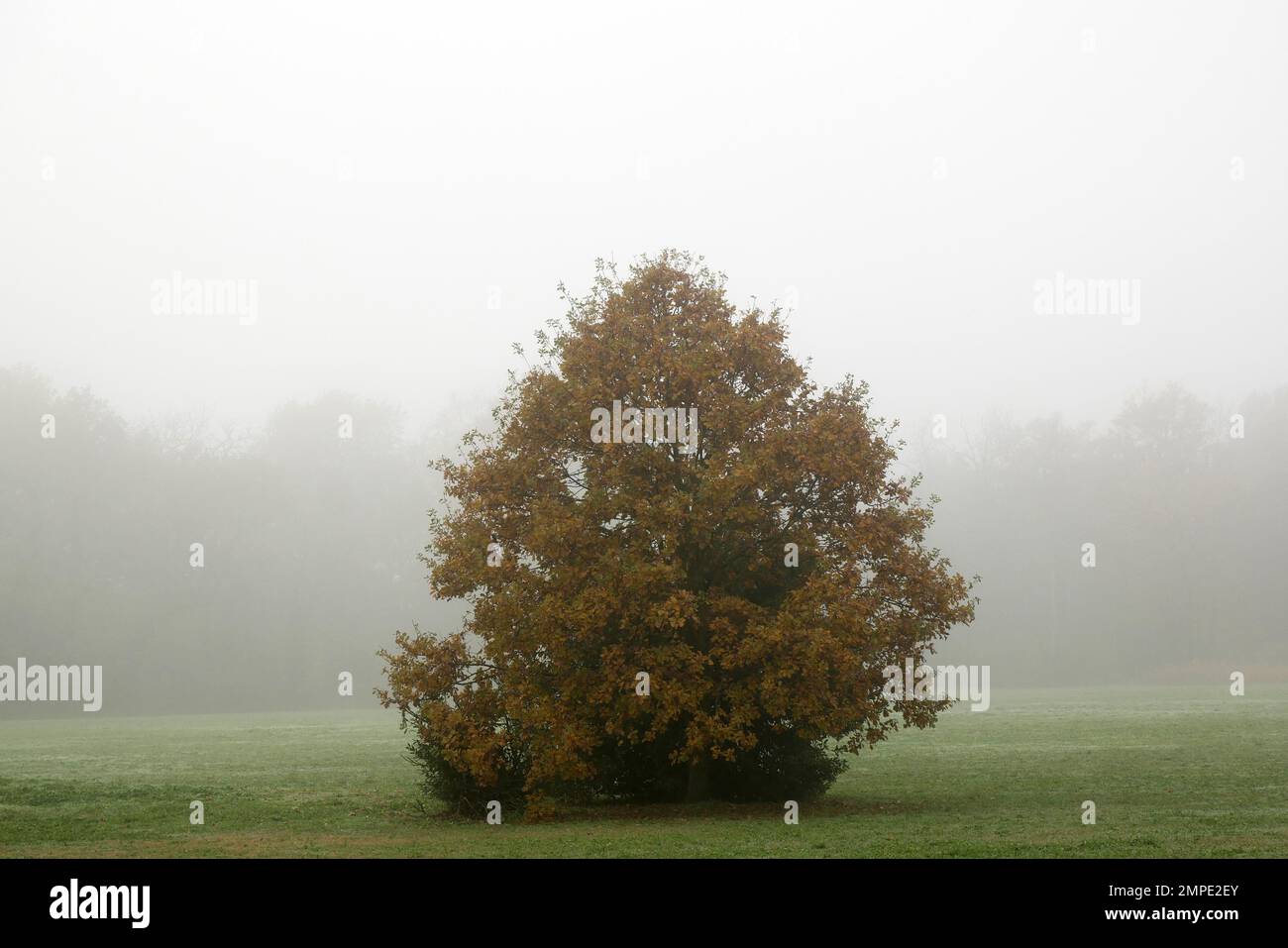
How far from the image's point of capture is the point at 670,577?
24.2 meters

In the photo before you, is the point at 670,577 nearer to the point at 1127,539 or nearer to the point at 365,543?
the point at 365,543

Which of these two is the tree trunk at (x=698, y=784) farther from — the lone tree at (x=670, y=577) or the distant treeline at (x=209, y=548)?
the distant treeline at (x=209, y=548)

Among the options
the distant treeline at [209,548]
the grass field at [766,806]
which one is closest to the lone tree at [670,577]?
the grass field at [766,806]

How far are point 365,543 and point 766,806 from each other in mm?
88530

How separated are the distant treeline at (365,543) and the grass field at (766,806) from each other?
1762 inches

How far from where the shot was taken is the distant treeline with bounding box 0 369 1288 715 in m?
94.6

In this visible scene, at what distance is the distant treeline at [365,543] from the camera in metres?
94.6

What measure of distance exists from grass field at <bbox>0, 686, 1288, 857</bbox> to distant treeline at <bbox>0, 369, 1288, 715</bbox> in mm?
44756

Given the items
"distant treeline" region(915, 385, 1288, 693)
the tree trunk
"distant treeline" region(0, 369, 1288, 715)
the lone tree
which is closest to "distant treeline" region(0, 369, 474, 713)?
"distant treeline" region(0, 369, 1288, 715)

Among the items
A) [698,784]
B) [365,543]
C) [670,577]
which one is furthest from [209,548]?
[670,577]

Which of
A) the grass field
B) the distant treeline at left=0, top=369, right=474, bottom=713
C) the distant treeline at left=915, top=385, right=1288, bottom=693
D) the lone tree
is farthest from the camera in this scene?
the distant treeline at left=915, top=385, right=1288, bottom=693

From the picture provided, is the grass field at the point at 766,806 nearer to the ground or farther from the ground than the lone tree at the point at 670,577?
nearer to the ground

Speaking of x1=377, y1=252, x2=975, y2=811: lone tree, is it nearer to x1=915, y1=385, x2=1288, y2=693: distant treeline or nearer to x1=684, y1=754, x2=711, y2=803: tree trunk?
x1=684, y1=754, x2=711, y2=803: tree trunk
